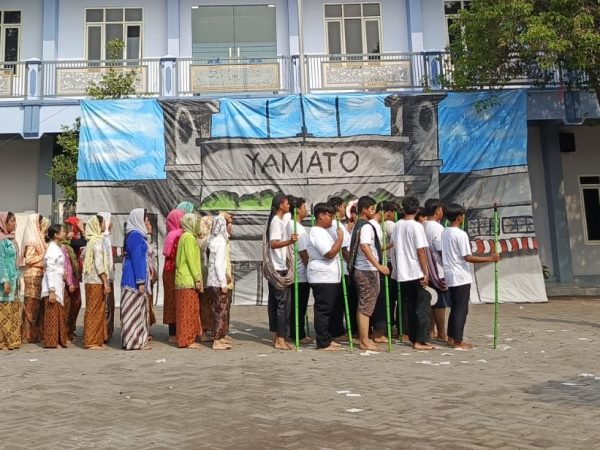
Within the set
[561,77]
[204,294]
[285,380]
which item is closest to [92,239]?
[204,294]

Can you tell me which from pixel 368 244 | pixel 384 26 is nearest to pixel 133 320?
pixel 368 244

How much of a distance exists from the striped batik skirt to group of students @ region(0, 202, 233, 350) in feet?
0.04

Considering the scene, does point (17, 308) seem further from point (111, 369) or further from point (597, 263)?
point (597, 263)

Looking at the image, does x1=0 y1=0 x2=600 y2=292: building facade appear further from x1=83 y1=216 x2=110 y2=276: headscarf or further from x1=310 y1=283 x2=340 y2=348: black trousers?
x1=310 y1=283 x2=340 y2=348: black trousers

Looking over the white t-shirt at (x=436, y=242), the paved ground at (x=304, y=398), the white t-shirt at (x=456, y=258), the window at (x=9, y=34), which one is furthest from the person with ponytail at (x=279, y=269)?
the window at (x=9, y=34)

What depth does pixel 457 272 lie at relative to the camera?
6609mm

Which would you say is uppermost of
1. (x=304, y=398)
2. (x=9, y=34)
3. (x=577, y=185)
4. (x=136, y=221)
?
(x=9, y=34)

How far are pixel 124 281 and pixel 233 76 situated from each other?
8065mm

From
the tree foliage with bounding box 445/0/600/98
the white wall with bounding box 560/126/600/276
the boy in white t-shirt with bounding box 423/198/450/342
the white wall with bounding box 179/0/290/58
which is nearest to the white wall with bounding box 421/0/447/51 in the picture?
the tree foliage with bounding box 445/0/600/98

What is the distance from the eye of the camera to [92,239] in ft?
23.7

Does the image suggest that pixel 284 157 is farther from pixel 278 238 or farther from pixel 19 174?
pixel 19 174

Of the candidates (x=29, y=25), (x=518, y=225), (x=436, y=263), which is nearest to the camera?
(x=436, y=263)

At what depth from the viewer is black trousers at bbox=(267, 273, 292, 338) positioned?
6859 millimetres

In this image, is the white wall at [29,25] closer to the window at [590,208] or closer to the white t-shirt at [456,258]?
the white t-shirt at [456,258]
